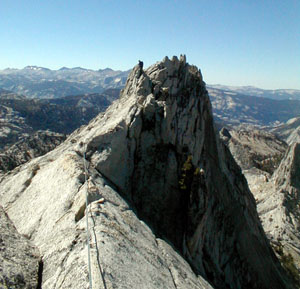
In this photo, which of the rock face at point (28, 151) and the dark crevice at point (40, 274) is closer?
the dark crevice at point (40, 274)

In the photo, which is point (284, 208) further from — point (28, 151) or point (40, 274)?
point (28, 151)

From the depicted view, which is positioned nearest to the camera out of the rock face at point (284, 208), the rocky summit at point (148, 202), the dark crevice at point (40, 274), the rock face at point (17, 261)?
the rock face at point (17, 261)

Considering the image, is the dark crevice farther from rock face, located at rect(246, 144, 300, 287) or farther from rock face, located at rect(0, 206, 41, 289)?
rock face, located at rect(246, 144, 300, 287)

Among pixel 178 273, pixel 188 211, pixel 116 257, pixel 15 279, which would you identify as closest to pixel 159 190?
pixel 188 211

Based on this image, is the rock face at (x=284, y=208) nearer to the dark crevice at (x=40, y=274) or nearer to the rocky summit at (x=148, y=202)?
the rocky summit at (x=148, y=202)

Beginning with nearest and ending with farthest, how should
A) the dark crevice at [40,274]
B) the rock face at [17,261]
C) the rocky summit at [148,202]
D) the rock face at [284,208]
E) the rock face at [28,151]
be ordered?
the rock face at [17,261], the dark crevice at [40,274], the rocky summit at [148,202], the rock face at [284,208], the rock face at [28,151]

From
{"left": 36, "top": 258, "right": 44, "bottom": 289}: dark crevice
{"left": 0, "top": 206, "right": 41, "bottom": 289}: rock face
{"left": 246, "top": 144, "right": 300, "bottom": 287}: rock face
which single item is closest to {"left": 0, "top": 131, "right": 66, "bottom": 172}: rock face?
{"left": 0, "top": 206, "right": 41, "bottom": 289}: rock face

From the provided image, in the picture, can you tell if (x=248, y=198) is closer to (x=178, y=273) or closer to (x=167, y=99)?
(x=167, y=99)

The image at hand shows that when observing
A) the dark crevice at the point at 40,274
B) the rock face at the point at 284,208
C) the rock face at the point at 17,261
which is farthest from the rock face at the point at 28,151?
the dark crevice at the point at 40,274
